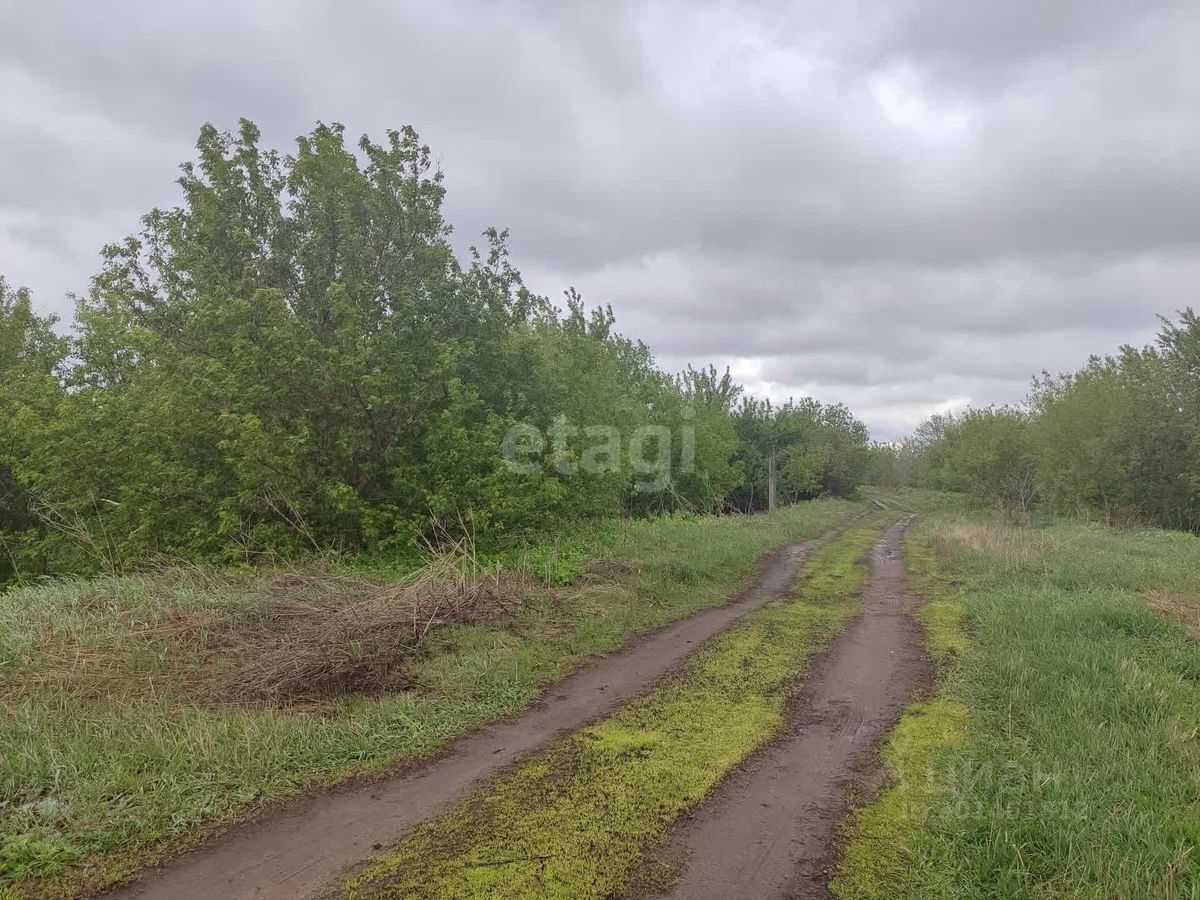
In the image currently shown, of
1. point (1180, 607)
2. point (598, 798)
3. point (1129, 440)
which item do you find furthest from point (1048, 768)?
point (1129, 440)

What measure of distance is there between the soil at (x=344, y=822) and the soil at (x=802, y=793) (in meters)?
1.50

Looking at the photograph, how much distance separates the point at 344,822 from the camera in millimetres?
3738

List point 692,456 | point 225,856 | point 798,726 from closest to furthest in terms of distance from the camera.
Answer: point 225,856, point 798,726, point 692,456

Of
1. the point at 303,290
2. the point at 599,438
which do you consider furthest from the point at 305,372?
the point at 599,438

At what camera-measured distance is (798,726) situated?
518 centimetres

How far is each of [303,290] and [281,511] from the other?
17.3 ft

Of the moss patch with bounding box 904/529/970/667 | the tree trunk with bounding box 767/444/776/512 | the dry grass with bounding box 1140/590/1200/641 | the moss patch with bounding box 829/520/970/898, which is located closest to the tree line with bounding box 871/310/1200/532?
the tree trunk with bounding box 767/444/776/512

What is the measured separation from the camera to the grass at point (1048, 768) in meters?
3.13

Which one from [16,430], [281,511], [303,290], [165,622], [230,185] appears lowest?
[165,622]

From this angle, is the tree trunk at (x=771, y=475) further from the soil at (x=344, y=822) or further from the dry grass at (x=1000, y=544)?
the soil at (x=344, y=822)

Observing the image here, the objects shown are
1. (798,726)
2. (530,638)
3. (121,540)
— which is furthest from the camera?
(121,540)

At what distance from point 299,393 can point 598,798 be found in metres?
9.45

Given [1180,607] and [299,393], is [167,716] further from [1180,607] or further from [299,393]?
[1180,607]

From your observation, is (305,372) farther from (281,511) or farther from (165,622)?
(165,622)
